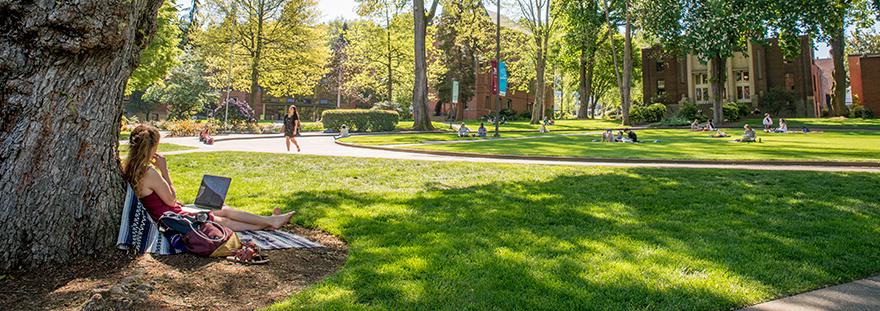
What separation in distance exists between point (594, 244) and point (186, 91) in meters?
55.4

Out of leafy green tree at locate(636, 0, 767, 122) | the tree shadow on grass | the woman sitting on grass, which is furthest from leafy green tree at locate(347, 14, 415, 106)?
the woman sitting on grass

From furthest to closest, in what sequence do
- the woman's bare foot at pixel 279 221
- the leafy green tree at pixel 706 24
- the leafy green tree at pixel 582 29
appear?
1. the leafy green tree at pixel 582 29
2. the leafy green tree at pixel 706 24
3. the woman's bare foot at pixel 279 221

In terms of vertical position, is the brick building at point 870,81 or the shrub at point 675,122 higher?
the brick building at point 870,81

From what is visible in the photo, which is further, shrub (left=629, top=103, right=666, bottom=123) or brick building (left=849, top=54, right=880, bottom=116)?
brick building (left=849, top=54, right=880, bottom=116)

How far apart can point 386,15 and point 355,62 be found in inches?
221

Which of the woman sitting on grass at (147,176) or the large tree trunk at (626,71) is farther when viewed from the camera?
the large tree trunk at (626,71)

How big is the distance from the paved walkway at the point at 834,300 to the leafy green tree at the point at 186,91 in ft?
178

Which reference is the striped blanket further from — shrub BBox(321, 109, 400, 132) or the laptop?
shrub BBox(321, 109, 400, 132)

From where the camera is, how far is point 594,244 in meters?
4.78

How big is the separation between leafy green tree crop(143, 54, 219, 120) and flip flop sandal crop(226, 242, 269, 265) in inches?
2034

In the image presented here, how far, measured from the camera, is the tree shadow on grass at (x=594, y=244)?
11.4ft

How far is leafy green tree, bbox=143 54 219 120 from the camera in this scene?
52344 mm

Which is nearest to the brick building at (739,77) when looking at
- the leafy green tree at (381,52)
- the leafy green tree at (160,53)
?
the leafy green tree at (381,52)

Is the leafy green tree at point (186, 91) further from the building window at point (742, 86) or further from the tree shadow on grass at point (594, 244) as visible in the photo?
the building window at point (742, 86)
